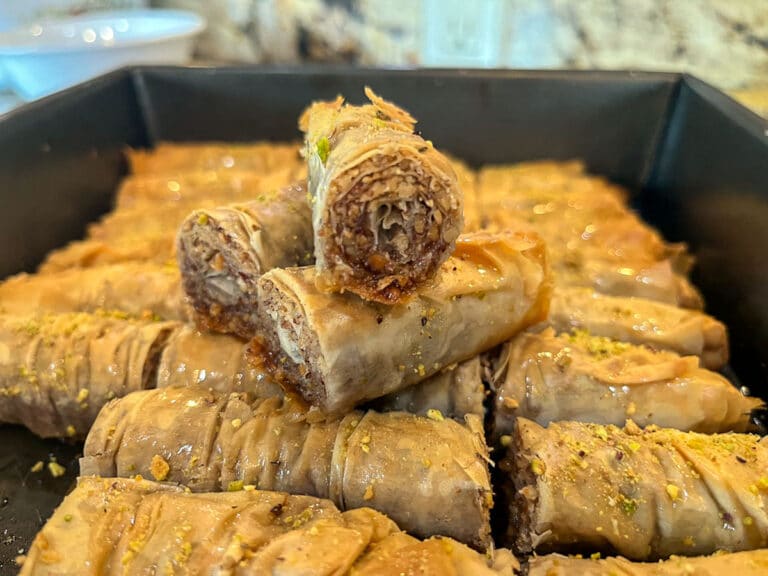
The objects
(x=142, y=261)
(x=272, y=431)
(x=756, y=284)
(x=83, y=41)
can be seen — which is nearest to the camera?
(x=272, y=431)

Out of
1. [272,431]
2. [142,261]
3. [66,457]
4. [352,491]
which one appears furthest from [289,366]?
[142,261]

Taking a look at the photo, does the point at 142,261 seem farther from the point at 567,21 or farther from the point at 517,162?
the point at 567,21

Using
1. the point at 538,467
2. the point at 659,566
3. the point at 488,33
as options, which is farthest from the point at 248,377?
the point at 488,33

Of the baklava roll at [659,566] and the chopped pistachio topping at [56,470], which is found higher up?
the baklava roll at [659,566]

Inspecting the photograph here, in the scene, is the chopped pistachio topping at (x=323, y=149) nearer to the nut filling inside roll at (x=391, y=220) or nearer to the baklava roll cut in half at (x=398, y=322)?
the nut filling inside roll at (x=391, y=220)

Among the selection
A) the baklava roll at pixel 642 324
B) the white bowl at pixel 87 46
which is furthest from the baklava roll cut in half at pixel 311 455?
the white bowl at pixel 87 46

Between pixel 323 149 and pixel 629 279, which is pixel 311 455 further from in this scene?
pixel 629 279
